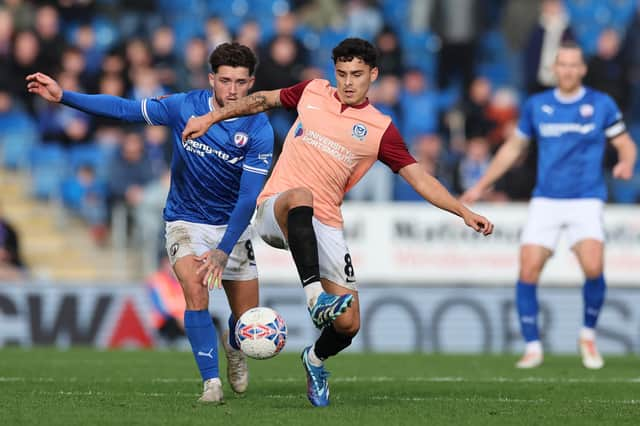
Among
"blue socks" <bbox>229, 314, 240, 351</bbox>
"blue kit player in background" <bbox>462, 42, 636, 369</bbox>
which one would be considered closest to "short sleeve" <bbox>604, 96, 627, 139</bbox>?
"blue kit player in background" <bbox>462, 42, 636, 369</bbox>

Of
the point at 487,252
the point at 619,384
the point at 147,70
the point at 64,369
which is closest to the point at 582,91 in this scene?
the point at 619,384

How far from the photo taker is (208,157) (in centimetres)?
863

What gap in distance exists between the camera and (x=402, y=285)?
1580cm

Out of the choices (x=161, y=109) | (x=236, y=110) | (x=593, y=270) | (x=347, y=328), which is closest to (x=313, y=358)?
(x=347, y=328)

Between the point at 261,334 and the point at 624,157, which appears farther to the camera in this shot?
the point at 624,157

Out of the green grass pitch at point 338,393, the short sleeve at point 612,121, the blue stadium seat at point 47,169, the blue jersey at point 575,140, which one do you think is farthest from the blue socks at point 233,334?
the blue stadium seat at point 47,169

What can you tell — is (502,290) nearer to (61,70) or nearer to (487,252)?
(487,252)

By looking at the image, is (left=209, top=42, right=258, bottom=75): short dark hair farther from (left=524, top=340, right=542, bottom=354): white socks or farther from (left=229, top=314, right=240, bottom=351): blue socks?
(left=524, top=340, right=542, bottom=354): white socks

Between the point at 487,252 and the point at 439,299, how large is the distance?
0.83 meters

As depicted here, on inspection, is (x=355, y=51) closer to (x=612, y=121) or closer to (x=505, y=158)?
(x=505, y=158)

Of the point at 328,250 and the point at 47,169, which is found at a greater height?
the point at 328,250

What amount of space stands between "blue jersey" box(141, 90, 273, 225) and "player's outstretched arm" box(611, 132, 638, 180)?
13.6ft

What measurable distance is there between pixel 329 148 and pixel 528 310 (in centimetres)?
431

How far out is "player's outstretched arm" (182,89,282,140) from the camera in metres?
7.70
